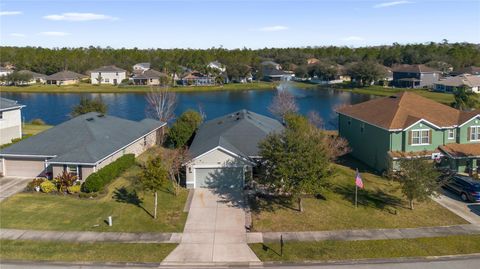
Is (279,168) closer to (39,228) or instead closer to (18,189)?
(39,228)

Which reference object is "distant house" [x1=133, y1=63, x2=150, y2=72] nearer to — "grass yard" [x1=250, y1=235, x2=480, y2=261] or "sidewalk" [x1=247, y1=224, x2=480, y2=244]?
"sidewalk" [x1=247, y1=224, x2=480, y2=244]

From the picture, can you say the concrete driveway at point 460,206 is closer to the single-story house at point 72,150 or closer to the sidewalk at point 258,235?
the sidewalk at point 258,235

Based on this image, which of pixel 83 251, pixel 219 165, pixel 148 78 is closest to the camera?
pixel 83 251

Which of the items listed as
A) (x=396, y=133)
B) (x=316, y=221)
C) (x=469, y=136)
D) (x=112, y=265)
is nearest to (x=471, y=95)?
(x=469, y=136)

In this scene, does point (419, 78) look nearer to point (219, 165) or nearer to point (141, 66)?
point (141, 66)

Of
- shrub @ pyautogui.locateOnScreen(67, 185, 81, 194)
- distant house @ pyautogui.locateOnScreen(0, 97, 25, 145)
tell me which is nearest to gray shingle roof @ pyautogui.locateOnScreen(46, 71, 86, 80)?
distant house @ pyautogui.locateOnScreen(0, 97, 25, 145)

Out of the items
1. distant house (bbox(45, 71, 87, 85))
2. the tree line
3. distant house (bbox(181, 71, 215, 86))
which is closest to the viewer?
distant house (bbox(45, 71, 87, 85))

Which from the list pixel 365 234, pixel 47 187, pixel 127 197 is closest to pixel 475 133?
pixel 365 234
